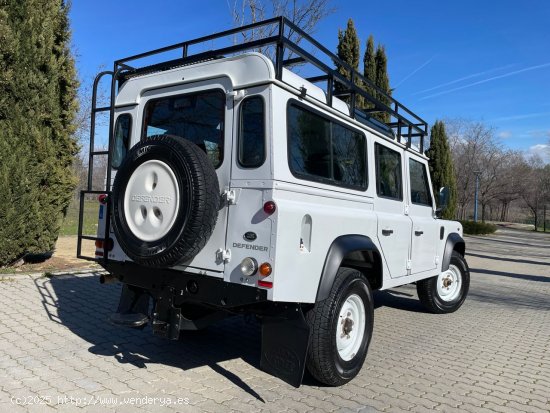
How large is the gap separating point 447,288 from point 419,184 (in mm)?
1979

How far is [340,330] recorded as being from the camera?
3783 mm

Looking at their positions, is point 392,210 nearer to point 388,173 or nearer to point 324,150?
point 388,173

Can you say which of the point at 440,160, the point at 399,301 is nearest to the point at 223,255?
the point at 399,301

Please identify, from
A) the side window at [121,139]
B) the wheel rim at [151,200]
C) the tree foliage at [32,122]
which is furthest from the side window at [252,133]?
the tree foliage at [32,122]

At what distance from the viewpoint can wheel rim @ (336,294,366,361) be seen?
3793 millimetres

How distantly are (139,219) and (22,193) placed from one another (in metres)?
4.99

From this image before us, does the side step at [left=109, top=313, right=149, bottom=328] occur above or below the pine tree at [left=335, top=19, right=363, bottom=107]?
below

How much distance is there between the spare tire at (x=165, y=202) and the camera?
3172 mm

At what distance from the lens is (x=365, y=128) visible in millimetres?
4465

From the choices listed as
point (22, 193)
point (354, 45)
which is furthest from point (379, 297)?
point (354, 45)

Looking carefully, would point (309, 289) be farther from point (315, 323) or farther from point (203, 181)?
point (203, 181)

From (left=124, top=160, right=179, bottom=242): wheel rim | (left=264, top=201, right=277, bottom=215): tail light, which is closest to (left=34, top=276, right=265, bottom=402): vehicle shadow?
(left=124, top=160, right=179, bottom=242): wheel rim

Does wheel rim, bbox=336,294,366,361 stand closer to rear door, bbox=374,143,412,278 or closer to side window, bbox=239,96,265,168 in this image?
rear door, bbox=374,143,412,278

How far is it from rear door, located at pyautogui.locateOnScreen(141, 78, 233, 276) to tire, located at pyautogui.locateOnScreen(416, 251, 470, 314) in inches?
158
